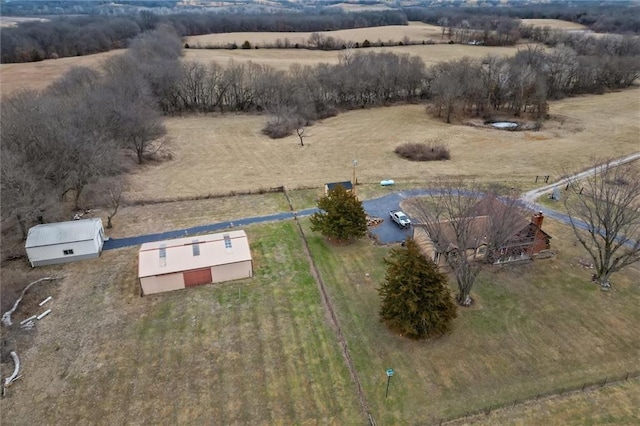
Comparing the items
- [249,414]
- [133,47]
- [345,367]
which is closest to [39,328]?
[249,414]

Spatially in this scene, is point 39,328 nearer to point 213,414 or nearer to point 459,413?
point 213,414

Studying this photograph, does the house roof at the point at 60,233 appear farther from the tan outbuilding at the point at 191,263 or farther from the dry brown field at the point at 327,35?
the dry brown field at the point at 327,35

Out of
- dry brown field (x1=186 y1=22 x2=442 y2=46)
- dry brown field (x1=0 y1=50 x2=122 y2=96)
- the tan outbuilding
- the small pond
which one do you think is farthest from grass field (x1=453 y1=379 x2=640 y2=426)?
dry brown field (x1=186 y1=22 x2=442 y2=46)

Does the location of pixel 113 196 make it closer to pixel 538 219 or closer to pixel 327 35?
pixel 538 219

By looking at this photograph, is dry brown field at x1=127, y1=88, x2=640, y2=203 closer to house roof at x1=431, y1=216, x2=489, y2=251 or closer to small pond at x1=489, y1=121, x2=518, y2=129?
small pond at x1=489, y1=121, x2=518, y2=129

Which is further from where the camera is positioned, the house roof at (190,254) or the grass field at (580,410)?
the house roof at (190,254)

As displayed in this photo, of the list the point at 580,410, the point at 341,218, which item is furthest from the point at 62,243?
the point at 580,410

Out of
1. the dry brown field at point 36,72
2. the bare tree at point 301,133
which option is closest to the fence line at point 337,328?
the bare tree at point 301,133
